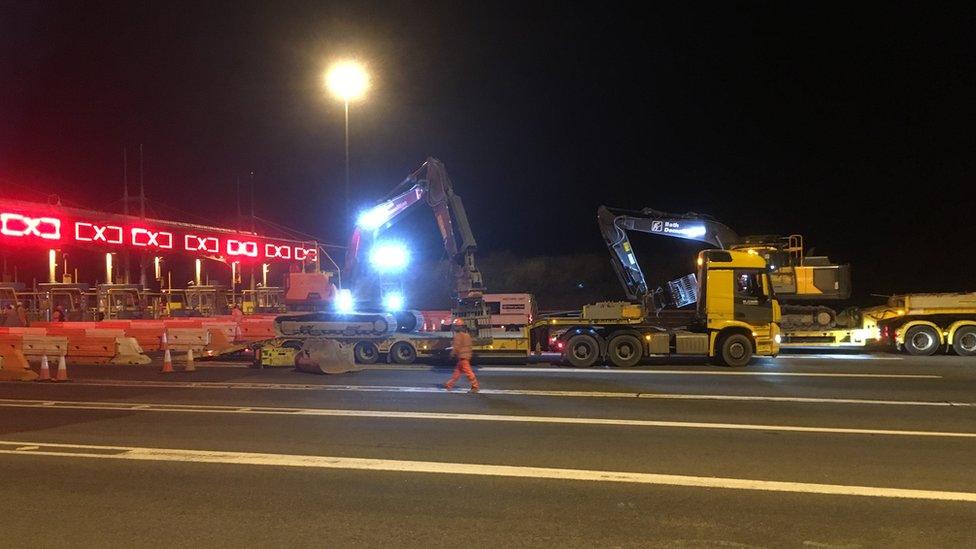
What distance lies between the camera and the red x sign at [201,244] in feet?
131

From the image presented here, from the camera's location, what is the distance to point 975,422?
1023cm

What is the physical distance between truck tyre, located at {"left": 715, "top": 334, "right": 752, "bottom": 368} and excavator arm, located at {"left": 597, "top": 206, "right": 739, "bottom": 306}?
5.69 m

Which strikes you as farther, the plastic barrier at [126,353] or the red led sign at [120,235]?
the red led sign at [120,235]

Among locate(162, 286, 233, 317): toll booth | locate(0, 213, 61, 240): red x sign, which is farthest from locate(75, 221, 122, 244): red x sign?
locate(162, 286, 233, 317): toll booth

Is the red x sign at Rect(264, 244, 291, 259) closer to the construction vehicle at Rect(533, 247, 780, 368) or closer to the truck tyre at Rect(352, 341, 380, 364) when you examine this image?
the truck tyre at Rect(352, 341, 380, 364)

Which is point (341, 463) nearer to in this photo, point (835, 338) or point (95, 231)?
point (835, 338)

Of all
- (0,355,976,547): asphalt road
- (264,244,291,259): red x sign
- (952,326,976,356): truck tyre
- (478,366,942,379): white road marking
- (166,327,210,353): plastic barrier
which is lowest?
(478,366,942,379): white road marking

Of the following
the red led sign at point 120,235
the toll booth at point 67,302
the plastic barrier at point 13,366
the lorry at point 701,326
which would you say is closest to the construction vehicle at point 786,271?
the lorry at point 701,326

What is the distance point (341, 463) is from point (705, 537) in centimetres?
428

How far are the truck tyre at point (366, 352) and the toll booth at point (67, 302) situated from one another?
2052 cm

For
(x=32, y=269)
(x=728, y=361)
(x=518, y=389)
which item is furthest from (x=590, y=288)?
(x=32, y=269)

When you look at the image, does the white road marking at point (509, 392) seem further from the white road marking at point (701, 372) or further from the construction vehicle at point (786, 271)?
the construction vehicle at point (786, 271)

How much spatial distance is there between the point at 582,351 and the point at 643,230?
844 centimetres

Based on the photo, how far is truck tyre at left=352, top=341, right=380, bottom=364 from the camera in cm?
2022
